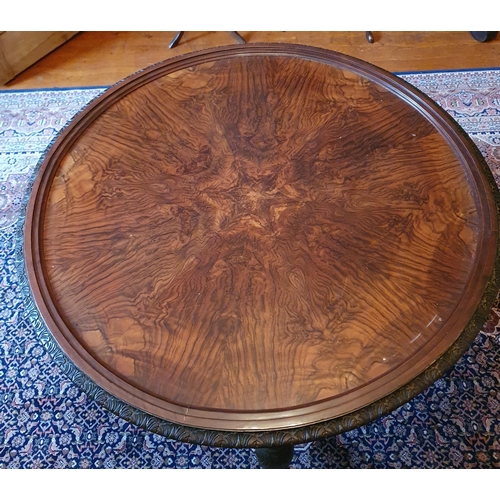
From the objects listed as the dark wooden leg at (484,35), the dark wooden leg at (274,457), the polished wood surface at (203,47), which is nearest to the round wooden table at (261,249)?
the dark wooden leg at (274,457)

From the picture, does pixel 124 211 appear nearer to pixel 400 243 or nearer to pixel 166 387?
pixel 166 387

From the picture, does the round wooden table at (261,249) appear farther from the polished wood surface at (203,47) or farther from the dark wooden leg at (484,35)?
the dark wooden leg at (484,35)

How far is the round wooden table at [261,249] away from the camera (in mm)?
705

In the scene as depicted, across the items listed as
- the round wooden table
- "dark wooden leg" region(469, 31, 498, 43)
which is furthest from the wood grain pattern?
"dark wooden leg" region(469, 31, 498, 43)

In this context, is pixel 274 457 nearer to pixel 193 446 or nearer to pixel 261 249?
pixel 193 446

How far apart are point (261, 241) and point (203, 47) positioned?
140cm

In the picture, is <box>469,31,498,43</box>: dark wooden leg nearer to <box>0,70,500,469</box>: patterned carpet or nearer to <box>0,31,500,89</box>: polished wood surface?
<box>0,31,500,89</box>: polished wood surface

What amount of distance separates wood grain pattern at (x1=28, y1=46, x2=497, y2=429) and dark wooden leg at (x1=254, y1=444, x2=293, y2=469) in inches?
9.5

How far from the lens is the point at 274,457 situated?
2.93ft

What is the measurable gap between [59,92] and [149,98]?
91cm

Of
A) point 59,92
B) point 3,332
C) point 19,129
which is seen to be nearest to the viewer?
point 3,332

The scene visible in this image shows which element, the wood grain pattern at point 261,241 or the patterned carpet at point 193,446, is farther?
the patterned carpet at point 193,446
